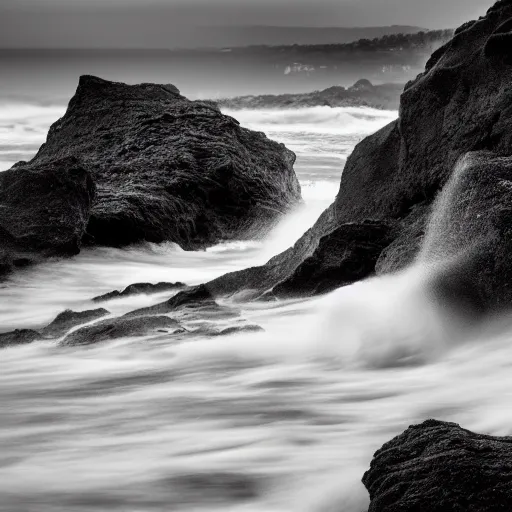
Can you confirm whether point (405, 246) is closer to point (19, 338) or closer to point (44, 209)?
point (19, 338)

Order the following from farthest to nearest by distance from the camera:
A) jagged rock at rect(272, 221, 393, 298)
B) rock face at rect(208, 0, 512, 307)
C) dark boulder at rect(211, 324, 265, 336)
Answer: jagged rock at rect(272, 221, 393, 298) < dark boulder at rect(211, 324, 265, 336) < rock face at rect(208, 0, 512, 307)

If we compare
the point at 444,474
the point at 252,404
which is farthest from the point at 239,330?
the point at 444,474

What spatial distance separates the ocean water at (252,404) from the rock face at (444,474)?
25 cm

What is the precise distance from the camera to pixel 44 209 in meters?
7.15

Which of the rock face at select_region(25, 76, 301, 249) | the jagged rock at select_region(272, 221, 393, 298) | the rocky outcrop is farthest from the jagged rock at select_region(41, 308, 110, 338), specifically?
the rocky outcrop

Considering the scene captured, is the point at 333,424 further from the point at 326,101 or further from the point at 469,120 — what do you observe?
the point at 326,101

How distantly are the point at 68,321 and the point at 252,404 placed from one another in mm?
2022

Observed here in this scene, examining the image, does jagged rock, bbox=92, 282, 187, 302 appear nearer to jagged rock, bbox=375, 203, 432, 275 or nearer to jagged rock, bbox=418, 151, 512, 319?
jagged rock, bbox=375, 203, 432, 275

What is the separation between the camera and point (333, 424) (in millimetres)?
3578

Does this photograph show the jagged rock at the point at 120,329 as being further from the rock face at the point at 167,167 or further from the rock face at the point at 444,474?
the rock face at the point at 444,474

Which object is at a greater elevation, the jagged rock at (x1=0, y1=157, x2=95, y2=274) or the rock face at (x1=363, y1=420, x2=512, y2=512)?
the jagged rock at (x1=0, y1=157, x2=95, y2=274)

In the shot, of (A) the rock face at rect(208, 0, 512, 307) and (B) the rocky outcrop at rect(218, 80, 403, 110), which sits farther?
(B) the rocky outcrop at rect(218, 80, 403, 110)

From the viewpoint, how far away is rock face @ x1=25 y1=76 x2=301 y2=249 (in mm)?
7895

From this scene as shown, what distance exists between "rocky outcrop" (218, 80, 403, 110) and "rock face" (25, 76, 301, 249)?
21950 mm
